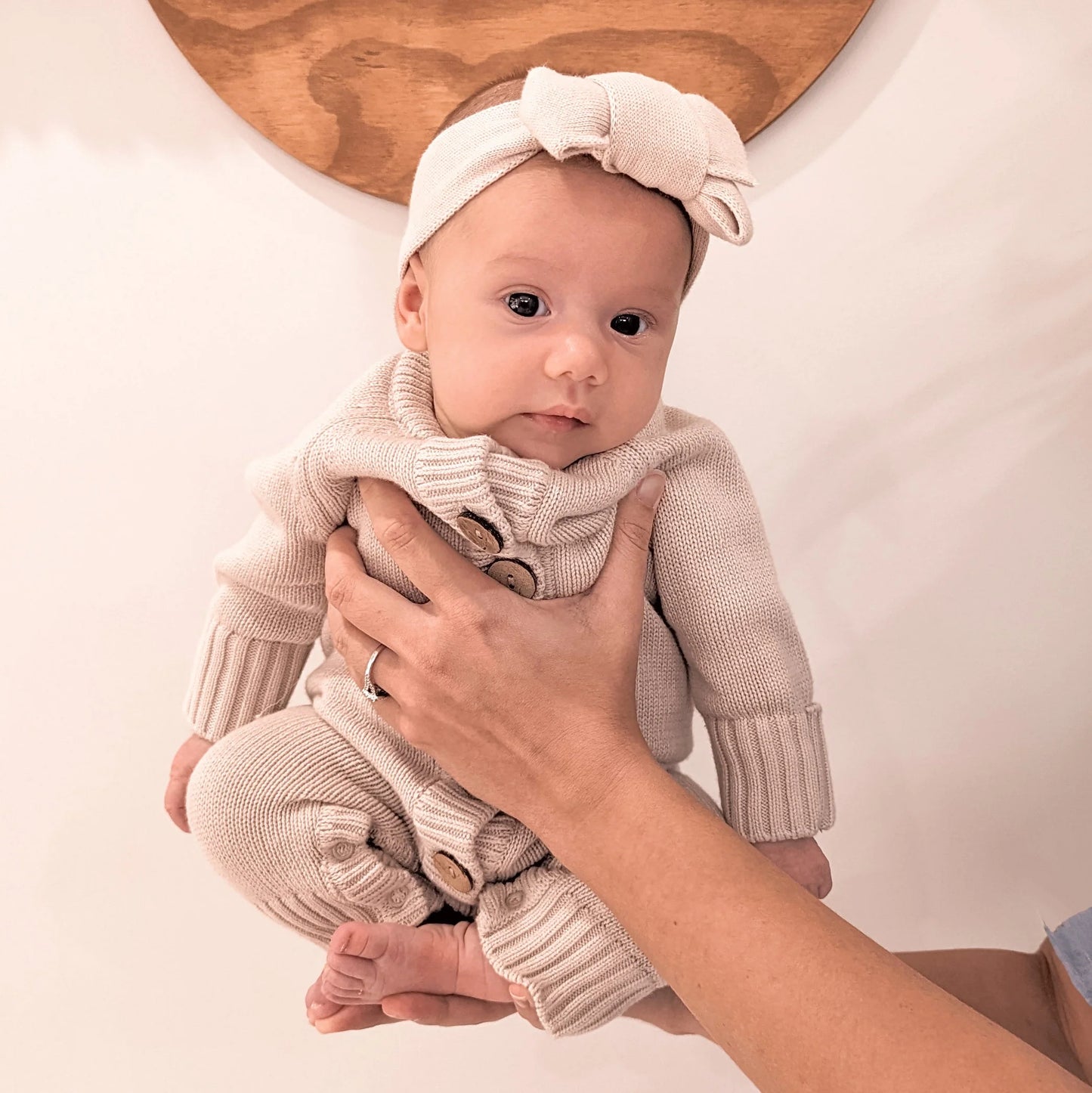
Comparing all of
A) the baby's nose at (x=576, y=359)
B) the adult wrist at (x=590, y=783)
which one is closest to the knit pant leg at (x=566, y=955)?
the adult wrist at (x=590, y=783)

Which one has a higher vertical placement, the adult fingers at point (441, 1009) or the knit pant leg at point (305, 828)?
the knit pant leg at point (305, 828)

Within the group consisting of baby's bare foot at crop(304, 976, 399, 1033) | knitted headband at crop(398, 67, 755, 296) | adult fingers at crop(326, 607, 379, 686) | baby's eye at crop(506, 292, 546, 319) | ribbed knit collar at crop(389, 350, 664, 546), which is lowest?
baby's bare foot at crop(304, 976, 399, 1033)

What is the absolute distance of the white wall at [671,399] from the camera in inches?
49.3

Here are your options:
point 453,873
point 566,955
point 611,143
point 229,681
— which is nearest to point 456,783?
point 453,873

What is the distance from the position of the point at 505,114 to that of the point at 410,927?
72 cm

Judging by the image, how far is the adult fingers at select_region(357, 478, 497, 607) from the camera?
0.84 metres

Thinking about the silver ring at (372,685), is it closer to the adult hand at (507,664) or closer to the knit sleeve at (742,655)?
the adult hand at (507,664)

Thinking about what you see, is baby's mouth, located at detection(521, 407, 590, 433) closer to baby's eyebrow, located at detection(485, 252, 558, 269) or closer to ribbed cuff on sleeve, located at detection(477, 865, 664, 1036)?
baby's eyebrow, located at detection(485, 252, 558, 269)

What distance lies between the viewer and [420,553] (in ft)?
2.78

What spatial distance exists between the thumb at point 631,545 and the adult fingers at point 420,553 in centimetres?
10

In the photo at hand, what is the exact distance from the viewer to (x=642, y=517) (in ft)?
2.90

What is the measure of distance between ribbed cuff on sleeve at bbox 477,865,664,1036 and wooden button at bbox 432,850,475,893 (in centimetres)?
3

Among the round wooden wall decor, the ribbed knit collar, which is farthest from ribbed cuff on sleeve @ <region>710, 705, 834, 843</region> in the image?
the round wooden wall decor

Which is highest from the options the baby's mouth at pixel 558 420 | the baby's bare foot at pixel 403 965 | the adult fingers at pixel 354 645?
the baby's mouth at pixel 558 420
